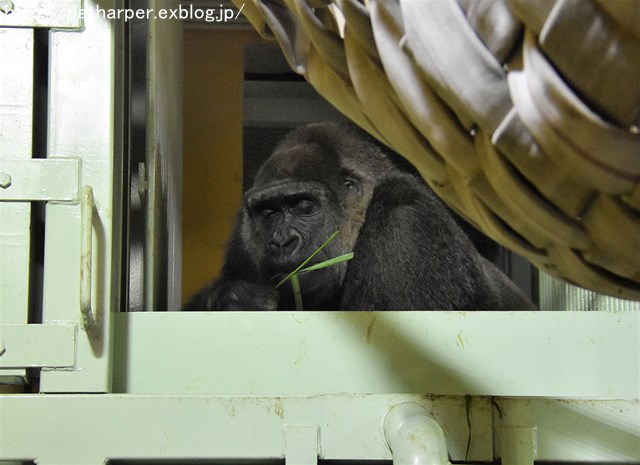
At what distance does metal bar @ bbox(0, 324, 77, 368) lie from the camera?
39.1 inches

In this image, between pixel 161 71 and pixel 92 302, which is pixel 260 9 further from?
pixel 161 71

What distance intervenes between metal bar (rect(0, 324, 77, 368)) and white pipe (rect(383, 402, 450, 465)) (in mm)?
434

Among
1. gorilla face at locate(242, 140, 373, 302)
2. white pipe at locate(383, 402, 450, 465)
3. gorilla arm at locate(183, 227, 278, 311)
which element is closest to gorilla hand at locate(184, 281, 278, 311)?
gorilla arm at locate(183, 227, 278, 311)

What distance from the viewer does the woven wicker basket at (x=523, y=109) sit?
446 millimetres

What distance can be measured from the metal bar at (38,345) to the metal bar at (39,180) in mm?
174

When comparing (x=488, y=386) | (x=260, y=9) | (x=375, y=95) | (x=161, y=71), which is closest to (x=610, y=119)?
(x=375, y=95)

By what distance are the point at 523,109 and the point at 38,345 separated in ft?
2.47

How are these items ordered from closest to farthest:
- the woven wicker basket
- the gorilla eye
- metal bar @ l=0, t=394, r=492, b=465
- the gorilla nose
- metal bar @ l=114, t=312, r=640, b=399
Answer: the woven wicker basket < metal bar @ l=0, t=394, r=492, b=465 < metal bar @ l=114, t=312, r=640, b=399 < the gorilla nose < the gorilla eye

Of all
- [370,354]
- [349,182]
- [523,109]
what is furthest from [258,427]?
[349,182]

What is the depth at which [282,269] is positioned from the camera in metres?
1.98

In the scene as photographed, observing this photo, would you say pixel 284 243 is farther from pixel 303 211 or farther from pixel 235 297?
pixel 235 297

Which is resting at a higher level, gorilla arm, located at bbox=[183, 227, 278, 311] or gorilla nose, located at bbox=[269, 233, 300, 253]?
gorilla nose, located at bbox=[269, 233, 300, 253]

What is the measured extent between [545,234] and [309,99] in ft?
7.38

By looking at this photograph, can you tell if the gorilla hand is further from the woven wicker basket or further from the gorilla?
the woven wicker basket
